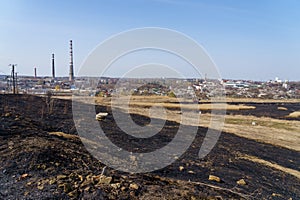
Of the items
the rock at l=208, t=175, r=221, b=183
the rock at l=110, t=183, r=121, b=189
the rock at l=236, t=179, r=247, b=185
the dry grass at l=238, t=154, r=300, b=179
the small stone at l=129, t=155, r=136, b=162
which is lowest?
the dry grass at l=238, t=154, r=300, b=179

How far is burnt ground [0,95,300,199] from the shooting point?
301 centimetres

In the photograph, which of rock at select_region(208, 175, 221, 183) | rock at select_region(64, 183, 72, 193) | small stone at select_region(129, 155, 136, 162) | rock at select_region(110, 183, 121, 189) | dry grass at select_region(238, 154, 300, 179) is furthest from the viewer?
dry grass at select_region(238, 154, 300, 179)

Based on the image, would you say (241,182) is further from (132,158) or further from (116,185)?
(116,185)

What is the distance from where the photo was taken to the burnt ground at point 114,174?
118 inches

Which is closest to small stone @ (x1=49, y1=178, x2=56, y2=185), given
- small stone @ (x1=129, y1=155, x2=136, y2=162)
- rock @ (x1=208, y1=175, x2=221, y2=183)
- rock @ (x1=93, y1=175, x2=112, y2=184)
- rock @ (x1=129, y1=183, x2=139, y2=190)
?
rock @ (x1=93, y1=175, x2=112, y2=184)

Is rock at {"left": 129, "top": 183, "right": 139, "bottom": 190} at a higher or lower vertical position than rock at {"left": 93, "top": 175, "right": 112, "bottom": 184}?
lower

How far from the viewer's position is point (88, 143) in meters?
5.52

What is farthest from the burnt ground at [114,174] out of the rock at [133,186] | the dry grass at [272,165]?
the dry grass at [272,165]

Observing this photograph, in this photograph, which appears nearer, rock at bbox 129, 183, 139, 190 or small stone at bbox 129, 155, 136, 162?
rock at bbox 129, 183, 139, 190

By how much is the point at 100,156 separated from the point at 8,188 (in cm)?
187

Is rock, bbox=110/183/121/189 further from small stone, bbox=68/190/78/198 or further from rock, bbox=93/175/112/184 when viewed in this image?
small stone, bbox=68/190/78/198

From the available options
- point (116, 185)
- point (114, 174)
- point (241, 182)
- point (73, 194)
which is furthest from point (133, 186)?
point (241, 182)

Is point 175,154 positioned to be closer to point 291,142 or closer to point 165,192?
point 165,192

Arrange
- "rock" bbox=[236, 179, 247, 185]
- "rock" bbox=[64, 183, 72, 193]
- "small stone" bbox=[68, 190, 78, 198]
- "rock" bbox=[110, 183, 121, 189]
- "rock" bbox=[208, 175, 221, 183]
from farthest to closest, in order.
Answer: "rock" bbox=[236, 179, 247, 185]
"rock" bbox=[208, 175, 221, 183]
"rock" bbox=[110, 183, 121, 189]
"rock" bbox=[64, 183, 72, 193]
"small stone" bbox=[68, 190, 78, 198]
